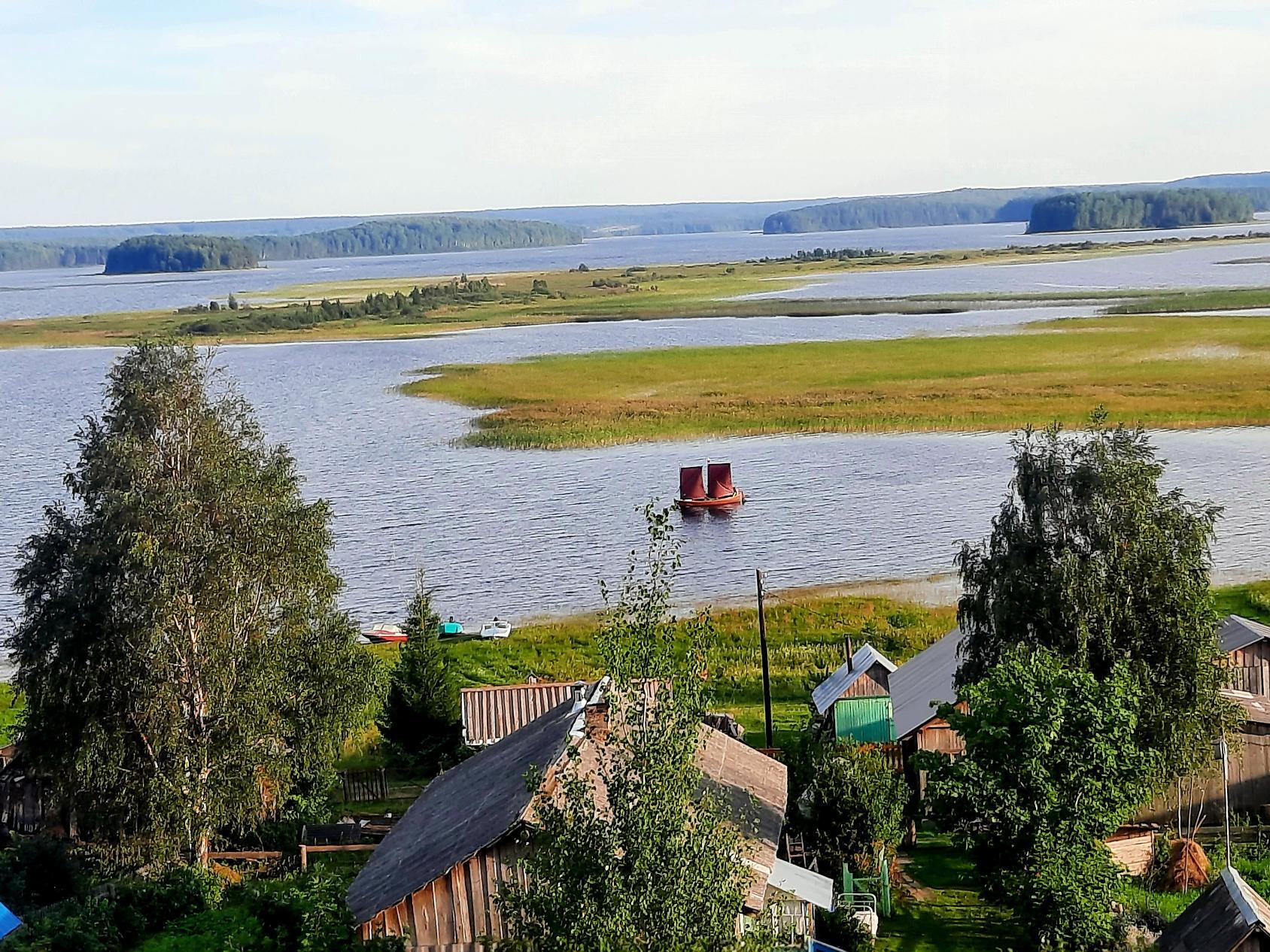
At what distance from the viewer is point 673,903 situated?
12992 mm

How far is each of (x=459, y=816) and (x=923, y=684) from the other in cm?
1213

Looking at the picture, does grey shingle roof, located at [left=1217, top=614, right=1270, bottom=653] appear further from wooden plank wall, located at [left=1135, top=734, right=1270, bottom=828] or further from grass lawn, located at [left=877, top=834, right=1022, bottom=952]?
grass lawn, located at [left=877, top=834, right=1022, bottom=952]

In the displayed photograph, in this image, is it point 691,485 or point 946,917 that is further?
point 691,485

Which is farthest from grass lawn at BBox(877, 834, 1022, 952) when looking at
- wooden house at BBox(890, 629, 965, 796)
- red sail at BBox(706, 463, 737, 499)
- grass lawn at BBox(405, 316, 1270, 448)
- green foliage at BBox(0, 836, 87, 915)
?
grass lawn at BBox(405, 316, 1270, 448)

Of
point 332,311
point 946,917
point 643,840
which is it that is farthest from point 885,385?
point 332,311

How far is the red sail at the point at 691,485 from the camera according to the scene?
6097 centimetres

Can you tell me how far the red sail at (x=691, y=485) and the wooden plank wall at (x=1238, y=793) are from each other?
3658 cm

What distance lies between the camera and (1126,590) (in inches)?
933

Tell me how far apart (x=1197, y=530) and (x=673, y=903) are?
15.0 m

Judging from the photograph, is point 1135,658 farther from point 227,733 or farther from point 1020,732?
point 227,733

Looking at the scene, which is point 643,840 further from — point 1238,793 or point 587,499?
point 587,499

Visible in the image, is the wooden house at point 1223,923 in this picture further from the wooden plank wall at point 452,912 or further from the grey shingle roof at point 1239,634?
the grey shingle roof at point 1239,634

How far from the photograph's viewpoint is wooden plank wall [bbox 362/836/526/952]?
19.3 m

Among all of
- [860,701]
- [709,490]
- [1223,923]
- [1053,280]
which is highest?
[1053,280]
